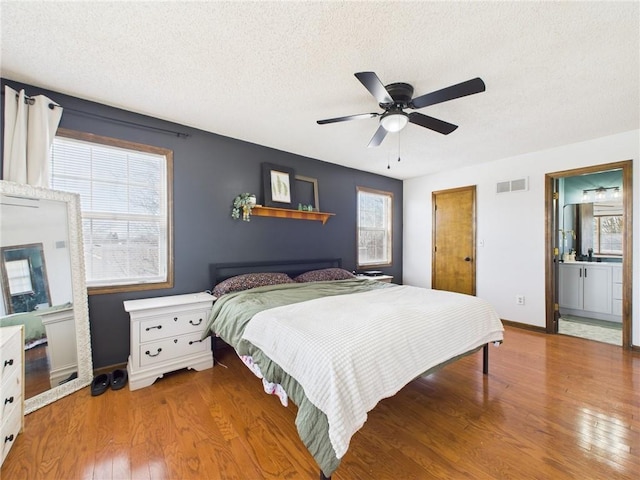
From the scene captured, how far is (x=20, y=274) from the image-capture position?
6.70ft

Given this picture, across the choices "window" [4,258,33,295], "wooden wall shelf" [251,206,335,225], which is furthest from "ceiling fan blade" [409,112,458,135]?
"window" [4,258,33,295]

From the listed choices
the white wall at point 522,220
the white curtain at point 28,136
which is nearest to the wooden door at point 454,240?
the white wall at point 522,220

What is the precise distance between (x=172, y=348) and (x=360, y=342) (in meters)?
1.89

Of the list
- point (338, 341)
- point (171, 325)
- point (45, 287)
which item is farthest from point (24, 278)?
point (338, 341)

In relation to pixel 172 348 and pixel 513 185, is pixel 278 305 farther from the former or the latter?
pixel 513 185

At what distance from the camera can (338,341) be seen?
154 centimetres

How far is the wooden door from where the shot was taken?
452 cm

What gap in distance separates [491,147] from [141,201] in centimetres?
431

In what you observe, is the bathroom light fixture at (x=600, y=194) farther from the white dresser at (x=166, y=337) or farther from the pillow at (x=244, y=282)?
the white dresser at (x=166, y=337)

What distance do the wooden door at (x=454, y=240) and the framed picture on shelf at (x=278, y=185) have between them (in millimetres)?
2767

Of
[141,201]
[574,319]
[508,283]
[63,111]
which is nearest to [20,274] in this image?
[141,201]

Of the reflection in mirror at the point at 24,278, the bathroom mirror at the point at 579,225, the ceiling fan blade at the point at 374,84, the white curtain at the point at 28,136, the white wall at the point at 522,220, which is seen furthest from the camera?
the bathroom mirror at the point at 579,225

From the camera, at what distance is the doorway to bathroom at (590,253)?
3.32m

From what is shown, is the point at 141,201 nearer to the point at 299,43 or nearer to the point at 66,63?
the point at 66,63
